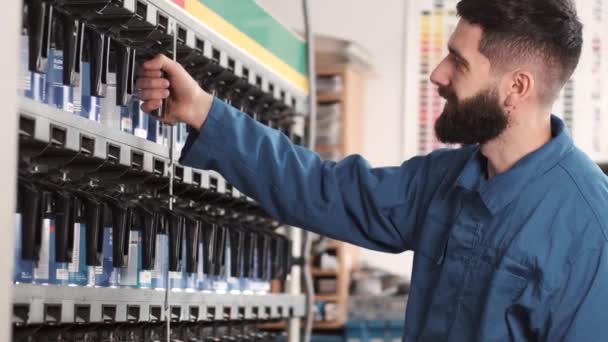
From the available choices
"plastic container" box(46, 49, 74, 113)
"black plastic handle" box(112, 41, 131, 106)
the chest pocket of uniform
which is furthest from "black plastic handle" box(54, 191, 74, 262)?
the chest pocket of uniform

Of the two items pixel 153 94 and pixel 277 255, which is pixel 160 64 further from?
pixel 277 255

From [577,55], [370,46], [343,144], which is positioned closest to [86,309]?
[577,55]

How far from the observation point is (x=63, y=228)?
2.30 m

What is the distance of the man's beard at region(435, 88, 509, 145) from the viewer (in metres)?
2.70

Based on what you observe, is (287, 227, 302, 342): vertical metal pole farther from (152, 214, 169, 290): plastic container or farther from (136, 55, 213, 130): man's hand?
(136, 55, 213, 130): man's hand

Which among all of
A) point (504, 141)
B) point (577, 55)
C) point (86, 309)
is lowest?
point (86, 309)

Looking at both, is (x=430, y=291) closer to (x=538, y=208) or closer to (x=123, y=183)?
(x=538, y=208)

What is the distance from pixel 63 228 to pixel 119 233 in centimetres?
28

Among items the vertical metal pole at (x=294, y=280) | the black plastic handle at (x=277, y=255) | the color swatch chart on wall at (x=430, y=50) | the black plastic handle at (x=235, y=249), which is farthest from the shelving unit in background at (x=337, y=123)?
the black plastic handle at (x=235, y=249)

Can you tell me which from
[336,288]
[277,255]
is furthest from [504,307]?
[336,288]

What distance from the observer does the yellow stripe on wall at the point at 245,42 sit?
2.98 m

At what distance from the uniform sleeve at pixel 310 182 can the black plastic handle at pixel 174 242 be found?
209mm

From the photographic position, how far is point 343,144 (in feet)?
25.2

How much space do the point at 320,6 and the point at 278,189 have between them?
558 centimetres
